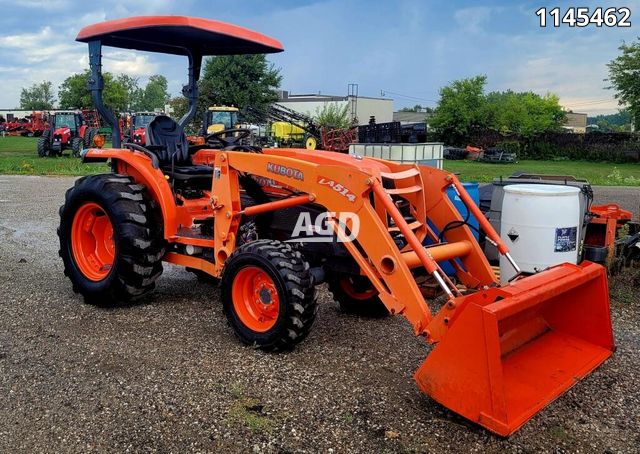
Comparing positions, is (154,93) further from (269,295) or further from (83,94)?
(269,295)

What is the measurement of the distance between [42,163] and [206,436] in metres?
21.8

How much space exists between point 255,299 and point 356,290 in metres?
1.00

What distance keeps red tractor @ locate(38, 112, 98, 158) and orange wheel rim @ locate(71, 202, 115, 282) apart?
1999cm

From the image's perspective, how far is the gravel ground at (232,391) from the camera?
10.1 ft

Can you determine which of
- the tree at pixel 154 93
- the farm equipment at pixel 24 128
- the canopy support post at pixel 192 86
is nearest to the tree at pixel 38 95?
the tree at pixel 154 93

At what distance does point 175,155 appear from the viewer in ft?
17.4

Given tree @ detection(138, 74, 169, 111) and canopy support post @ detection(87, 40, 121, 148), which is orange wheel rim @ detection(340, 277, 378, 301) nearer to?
canopy support post @ detection(87, 40, 121, 148)

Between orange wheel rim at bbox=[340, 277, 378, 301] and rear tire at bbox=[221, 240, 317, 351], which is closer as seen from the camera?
rear tire at bbox=[221, 240, 317, 351]

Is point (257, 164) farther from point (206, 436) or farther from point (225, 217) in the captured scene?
point (206, 436)

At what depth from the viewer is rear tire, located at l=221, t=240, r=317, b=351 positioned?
393 cm

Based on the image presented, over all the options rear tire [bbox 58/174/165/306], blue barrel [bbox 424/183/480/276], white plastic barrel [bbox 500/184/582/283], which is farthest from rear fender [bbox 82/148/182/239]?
white plastic barrel [bbox 500/184/582/283]

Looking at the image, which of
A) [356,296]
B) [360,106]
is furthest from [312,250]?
[360,106]

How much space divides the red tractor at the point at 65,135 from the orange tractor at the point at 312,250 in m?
20.3

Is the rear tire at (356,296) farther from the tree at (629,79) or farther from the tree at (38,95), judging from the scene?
the tree at (38,95)
